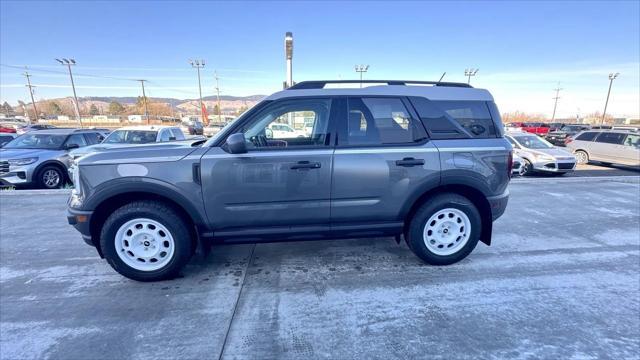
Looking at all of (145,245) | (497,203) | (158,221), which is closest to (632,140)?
(497,203)

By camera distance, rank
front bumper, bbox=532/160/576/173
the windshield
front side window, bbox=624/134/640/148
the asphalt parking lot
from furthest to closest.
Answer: front side window, bbox=624/134/640/148
front bumper, bbox=532/160/576/173
the windshield
the asphalt parking lot

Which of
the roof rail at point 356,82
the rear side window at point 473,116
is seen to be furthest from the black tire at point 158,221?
the rear side window at point 473,116

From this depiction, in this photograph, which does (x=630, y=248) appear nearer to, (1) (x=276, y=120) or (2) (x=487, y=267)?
(2) (x=487, y=267)

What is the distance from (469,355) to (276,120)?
8.67ft

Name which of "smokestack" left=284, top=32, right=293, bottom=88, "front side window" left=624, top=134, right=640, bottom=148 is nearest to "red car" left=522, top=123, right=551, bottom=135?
"front side window" left=624, top=134, right=640, bottom=148

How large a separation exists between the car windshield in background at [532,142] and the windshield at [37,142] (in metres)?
15.9

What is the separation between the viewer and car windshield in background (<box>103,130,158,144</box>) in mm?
9438

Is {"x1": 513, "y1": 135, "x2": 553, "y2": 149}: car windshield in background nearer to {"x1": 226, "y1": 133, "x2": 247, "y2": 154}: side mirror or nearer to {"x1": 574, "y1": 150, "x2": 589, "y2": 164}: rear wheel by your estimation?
{"x1": 574, "y1": 150, "x2": 589, "y2": 164}: rear wheel

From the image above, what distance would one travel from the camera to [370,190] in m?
3.20

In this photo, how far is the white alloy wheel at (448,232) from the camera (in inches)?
136

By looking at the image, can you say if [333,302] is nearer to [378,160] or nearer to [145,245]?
[378,160]

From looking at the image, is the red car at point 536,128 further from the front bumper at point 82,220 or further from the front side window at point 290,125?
the front bumper at point 82,220

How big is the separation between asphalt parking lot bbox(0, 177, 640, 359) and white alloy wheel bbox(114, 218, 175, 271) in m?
0.26

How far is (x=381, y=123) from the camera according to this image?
127 inches
